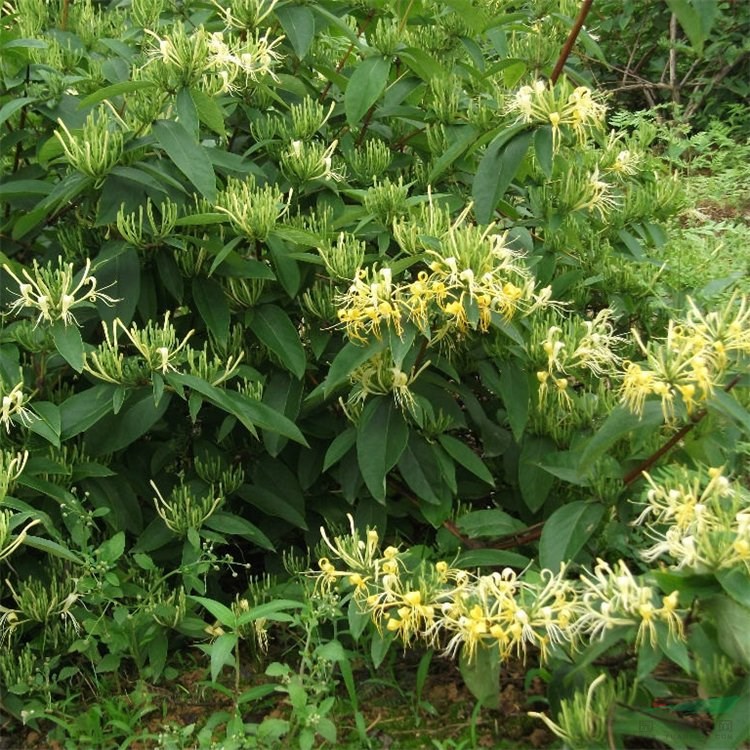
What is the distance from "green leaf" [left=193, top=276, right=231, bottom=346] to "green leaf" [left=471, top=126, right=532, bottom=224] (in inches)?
20.4

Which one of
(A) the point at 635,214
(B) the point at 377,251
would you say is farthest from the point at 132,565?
(A) the point at 635,214

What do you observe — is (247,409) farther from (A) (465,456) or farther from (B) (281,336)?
(A) (465,456)

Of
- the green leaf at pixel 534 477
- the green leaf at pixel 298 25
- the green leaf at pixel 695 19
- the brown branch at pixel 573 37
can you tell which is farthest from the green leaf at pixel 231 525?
the green leaf at pixel 695 19

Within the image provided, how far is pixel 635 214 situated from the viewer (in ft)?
7.61

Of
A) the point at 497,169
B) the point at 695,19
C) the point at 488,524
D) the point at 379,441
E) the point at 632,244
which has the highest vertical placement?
the point at 695,19

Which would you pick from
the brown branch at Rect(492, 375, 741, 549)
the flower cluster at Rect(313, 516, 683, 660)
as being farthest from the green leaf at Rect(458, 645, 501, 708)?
the brown branch at Rect(492, 375, 741, 549)

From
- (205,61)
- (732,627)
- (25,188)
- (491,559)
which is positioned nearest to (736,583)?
(732,627)

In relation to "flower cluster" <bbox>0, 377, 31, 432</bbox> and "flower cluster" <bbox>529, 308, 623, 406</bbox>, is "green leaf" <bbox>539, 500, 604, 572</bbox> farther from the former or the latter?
"flower cluster" <bbox>0, 377, 31, 432</bbox>

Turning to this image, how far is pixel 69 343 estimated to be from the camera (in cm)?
172

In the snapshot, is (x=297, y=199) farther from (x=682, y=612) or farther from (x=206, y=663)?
(x=682, y=612)

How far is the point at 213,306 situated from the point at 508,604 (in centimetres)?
86

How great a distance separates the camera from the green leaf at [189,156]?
1.80 metres

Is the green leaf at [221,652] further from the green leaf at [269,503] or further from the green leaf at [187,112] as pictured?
the green leaf at [187,112]

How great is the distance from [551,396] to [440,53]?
2.77 ft
